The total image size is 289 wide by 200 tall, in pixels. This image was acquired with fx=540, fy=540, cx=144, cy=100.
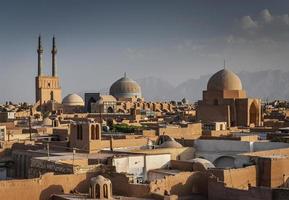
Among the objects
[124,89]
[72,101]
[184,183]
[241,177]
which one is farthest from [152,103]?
[184,183]

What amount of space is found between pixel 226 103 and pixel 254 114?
282 centimetres

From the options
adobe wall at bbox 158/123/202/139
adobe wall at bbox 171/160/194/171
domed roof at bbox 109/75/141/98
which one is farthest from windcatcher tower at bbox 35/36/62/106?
adobe wall at bbox 171/160/194/171

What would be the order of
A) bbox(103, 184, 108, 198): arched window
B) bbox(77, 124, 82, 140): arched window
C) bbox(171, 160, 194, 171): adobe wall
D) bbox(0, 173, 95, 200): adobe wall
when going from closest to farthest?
bbox(103, 184, 108, 198): arched window → bbox(0, 173, 95, 200): adobe wall → bbox(171, 160, 194, 171): adobe wall → bbox(77, 124, 82, 140): arched window

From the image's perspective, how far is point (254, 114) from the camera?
3859 cm

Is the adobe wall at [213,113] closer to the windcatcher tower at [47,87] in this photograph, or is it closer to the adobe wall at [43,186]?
the adobe wall at [43,186]

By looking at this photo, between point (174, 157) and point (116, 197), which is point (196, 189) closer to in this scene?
point (116, 197)

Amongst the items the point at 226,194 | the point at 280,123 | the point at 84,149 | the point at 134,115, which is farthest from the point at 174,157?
the point at 134,115

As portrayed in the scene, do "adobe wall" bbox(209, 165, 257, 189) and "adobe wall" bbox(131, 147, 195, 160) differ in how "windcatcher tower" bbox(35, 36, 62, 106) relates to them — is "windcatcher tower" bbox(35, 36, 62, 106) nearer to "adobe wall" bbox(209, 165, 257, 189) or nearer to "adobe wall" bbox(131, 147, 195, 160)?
"adobe wall" bbox(131, 147, 195, 160)

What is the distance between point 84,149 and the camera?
71.4ft

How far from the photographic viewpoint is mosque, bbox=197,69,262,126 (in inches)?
1448

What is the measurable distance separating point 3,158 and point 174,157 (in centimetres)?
741

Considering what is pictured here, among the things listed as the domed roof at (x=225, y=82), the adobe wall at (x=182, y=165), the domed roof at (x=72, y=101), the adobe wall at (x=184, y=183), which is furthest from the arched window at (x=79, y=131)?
the domed roof at (x=72, y=101)

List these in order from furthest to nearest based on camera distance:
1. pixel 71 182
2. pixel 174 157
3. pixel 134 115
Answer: pixel 134 115 < pixel 174 157 < pixel 71 182

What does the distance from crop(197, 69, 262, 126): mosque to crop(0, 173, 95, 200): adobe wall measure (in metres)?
21.4
